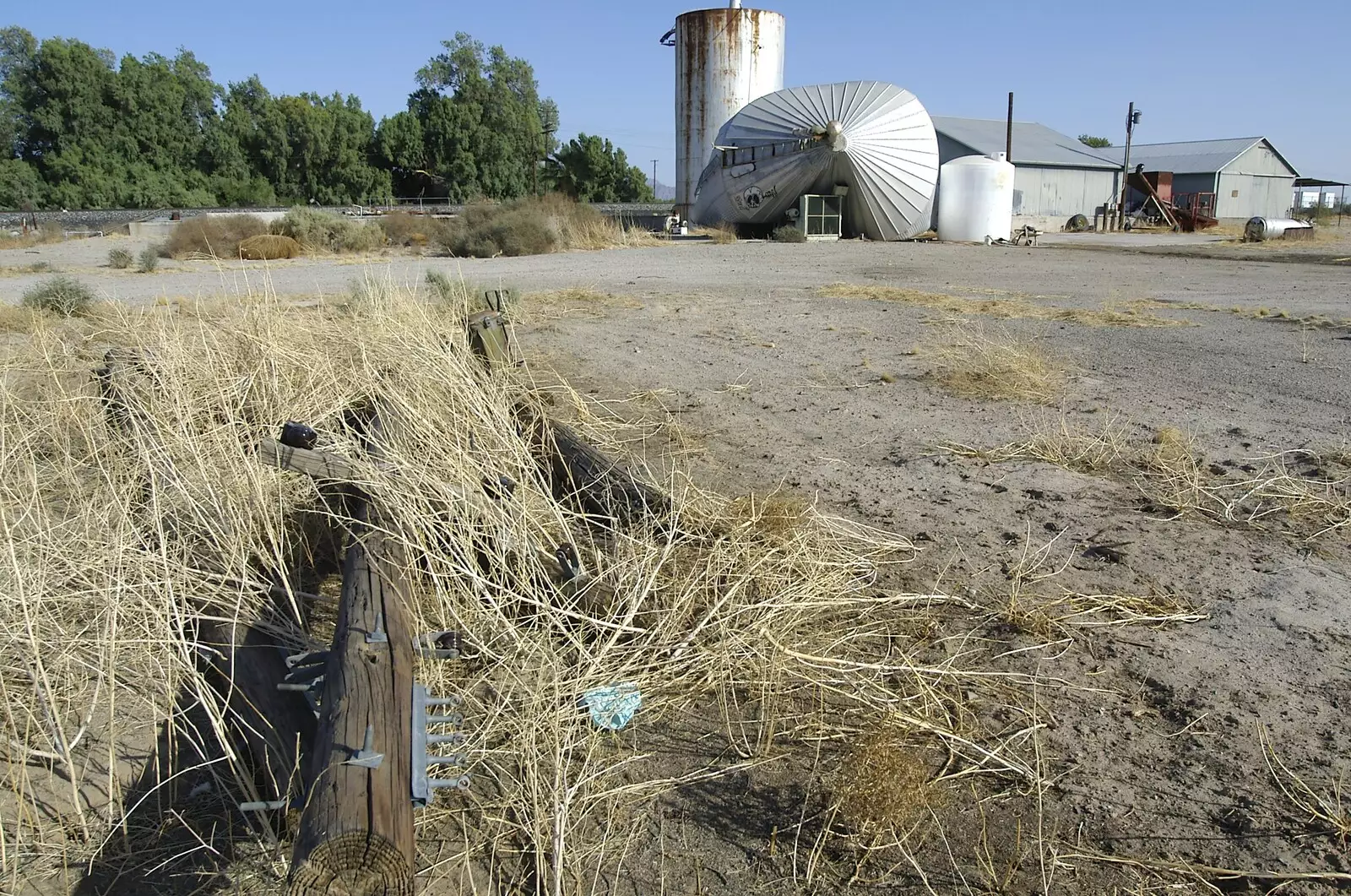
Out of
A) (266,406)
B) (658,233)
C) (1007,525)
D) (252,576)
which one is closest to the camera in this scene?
(252,576)

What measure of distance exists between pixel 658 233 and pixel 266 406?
26.0m

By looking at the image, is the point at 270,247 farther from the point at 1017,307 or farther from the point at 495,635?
the point at 495,635

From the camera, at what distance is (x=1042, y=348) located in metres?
8.16

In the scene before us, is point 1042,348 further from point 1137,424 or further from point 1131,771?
point 1131,771

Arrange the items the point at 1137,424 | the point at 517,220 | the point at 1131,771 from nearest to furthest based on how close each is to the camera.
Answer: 1. the point at 1131,771
2. the point at 1137,424
3. the point at 517,220

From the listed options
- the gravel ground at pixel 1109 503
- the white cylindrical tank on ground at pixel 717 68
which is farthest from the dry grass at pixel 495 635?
the white cylindrical tank on ground at pixel 717 68

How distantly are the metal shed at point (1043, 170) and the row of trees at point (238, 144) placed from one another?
25.0m

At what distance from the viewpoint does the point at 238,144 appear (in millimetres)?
58719

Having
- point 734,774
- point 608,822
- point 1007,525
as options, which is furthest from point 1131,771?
point 1007,525

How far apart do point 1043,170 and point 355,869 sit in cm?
4537

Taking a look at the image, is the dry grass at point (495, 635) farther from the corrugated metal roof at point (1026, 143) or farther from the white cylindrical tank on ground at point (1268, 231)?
the corrugated metal roof at point (1026, 143)

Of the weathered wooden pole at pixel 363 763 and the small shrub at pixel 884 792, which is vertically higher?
the weathered wooden pole at pixel 363 763

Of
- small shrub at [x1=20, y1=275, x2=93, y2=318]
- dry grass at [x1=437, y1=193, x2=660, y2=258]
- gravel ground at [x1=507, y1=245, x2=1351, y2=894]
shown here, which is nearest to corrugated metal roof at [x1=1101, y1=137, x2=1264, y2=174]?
dry grass at [x1=437, y1=193, x2=660, y2=258]

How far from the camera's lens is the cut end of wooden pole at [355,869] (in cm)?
173
